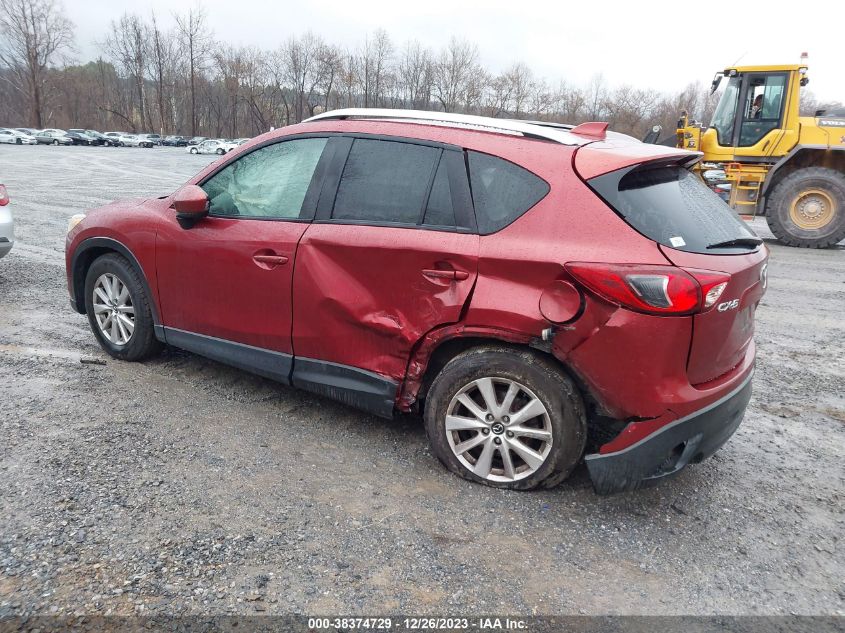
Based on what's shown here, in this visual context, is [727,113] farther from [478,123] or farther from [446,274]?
[446,274]

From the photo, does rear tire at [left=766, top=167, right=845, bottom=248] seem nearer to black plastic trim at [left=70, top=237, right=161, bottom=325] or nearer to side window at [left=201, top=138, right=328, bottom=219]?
side window at [left=201, top=138, right=328, bottom=219]

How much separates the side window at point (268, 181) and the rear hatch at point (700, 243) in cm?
164

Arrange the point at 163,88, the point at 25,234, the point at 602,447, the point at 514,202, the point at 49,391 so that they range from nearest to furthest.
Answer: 1. the point at 602,447
2. the point at 514,202
3. the point at 49,391
4. the point at 25,234
5. the point at 163,88

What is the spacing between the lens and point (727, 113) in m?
13.0

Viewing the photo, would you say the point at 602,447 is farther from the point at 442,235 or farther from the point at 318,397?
the point at 318,397

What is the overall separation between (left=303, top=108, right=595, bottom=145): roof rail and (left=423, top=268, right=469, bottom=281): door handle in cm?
80

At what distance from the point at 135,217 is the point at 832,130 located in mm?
12838

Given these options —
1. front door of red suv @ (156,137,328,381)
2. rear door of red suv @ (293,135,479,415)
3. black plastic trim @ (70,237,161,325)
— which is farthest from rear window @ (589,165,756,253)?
black plastic trim @ (70,237,161,325)

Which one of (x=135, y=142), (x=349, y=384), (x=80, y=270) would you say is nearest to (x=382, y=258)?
(x=349, y=384)

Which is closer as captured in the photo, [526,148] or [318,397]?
[526,148]

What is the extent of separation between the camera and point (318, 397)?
4055 millimetres

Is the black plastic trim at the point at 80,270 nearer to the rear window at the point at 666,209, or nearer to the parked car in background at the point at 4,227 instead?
the parked car in background at the point at 4,227

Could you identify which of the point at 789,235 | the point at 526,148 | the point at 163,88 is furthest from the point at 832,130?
the point at 163,88

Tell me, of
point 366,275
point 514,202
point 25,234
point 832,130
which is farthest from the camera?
point 832,130
